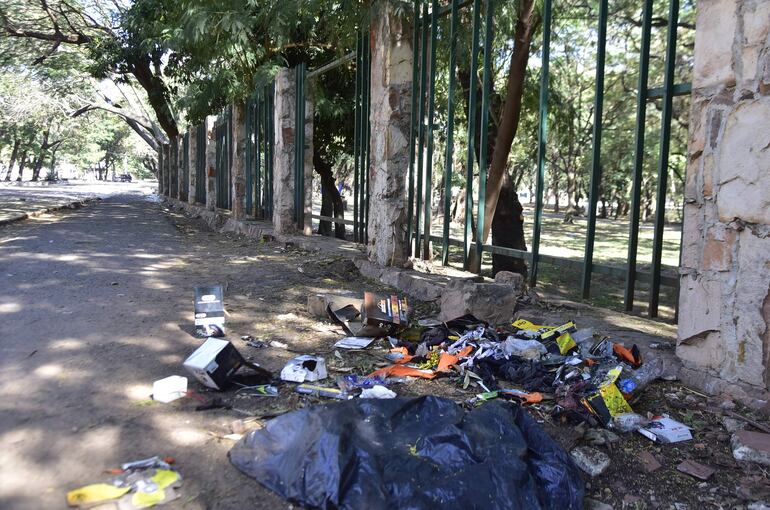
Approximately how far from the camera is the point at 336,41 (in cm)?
808

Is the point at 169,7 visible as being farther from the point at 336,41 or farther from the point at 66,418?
the point at 66,418

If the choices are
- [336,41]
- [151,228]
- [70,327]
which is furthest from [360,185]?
[151,228]

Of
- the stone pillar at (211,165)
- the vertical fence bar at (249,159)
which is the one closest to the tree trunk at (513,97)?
the vertical fence bar at (249,159)

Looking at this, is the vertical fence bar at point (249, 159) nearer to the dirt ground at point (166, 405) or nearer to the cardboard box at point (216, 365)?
the dirt ground at point (166, 405)

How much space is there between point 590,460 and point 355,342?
185 centimetres

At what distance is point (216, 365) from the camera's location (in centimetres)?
292

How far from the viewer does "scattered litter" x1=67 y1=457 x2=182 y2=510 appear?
1.98 m

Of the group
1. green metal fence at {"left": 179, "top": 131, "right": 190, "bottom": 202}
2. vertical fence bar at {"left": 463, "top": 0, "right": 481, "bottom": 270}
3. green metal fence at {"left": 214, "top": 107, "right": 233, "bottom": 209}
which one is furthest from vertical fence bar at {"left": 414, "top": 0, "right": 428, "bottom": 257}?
green metal fence at {"left": 179, "top": 131, "right": 190, "bottom": 202}

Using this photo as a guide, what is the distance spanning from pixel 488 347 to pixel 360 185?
4.06 m

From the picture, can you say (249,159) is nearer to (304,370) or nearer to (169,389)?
(304,370)

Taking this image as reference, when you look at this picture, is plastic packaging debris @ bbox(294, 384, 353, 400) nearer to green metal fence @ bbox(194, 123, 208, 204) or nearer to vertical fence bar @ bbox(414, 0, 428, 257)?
vertical fence bar @ bbox(414, 0, 428, 257)

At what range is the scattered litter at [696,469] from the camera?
7.63 ft

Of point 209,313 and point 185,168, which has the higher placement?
point 185,168

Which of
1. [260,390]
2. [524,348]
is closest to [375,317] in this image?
[524,348]
